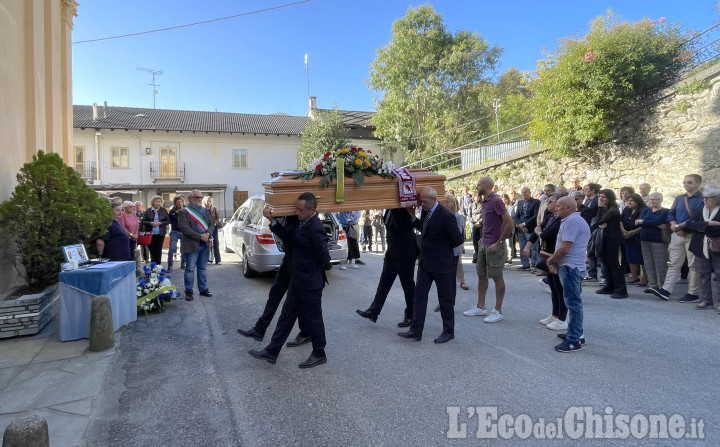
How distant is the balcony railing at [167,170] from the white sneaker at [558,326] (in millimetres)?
33799

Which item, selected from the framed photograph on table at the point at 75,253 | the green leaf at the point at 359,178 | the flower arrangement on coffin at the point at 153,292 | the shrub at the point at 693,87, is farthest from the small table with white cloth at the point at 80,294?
the shrub at the point at 693,87

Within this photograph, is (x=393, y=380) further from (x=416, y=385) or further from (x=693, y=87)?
(x=693, y=87)

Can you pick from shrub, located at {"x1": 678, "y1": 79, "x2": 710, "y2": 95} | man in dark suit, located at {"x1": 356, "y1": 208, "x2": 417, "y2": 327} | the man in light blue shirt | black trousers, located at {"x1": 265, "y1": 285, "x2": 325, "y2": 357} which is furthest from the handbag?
shrub, located at {"x1": 678, "y1": 79, "x2": 710, "y2": 95}

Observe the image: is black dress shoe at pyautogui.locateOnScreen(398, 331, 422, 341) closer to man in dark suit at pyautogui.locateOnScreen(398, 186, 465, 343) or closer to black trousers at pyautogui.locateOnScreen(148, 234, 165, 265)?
man in dark suit at pyautogui.locateOnScreen(398, 186, 465, 343)

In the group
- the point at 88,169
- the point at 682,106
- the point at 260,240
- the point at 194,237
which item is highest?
the point at 88,169

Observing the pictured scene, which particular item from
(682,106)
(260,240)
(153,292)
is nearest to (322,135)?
(682,106)

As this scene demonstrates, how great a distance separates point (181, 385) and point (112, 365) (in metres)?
1.04

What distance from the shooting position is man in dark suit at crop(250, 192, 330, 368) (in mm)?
4641

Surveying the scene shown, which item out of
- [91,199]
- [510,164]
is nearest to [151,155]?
[510,164]

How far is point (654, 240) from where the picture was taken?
780 cm

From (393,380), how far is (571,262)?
98.0 inches

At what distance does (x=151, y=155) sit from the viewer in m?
34.3

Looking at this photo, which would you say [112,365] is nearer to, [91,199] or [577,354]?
[91,199]

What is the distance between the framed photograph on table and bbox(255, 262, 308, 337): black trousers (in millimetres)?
2629
